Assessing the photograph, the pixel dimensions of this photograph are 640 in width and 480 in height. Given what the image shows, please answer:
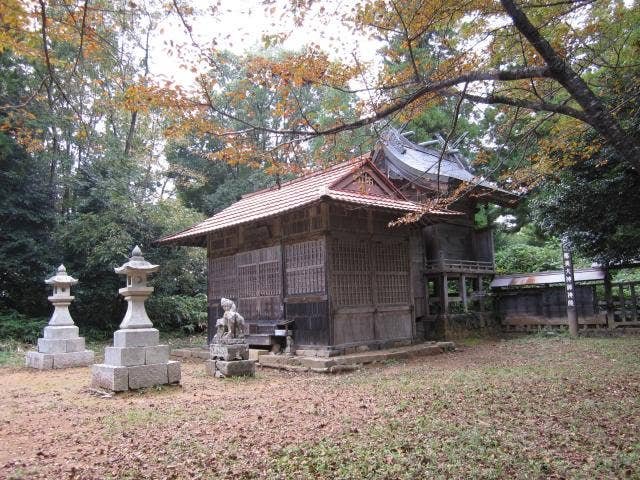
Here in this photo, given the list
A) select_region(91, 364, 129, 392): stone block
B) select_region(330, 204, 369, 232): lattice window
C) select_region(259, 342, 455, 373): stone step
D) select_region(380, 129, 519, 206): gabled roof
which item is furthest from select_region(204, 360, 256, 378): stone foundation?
select_region(380, 129, 519, 206): gabled roof

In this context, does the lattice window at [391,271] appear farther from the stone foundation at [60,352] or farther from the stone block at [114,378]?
the stone foundation at [60,352]

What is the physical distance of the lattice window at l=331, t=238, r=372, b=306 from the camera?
41.0ft

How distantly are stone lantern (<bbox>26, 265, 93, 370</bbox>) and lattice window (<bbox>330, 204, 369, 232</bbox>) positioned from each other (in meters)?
7.77

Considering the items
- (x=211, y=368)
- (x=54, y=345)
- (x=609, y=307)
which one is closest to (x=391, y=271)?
(x=211, y=368)

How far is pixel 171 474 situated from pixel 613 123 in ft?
17.7

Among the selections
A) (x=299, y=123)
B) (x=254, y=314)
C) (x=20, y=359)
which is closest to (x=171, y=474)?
(x=299, y=123)

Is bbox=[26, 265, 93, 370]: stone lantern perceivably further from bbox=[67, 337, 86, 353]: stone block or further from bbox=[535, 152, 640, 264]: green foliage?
bbox=[535, 152, 640, 264]: green foliage

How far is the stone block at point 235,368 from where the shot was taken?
10297mm

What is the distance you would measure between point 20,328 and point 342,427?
1602 centimetres

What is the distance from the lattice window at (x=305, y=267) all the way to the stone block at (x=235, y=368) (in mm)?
2789

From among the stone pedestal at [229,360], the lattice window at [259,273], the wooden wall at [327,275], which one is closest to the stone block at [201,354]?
the wooden wall at [327,275]

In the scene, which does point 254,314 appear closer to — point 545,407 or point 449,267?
point 449,267

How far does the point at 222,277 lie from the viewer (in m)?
15.7

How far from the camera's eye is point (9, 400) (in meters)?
8.47
